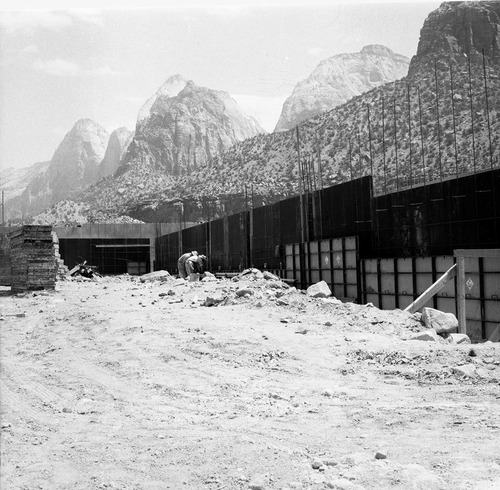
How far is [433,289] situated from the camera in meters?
12.0

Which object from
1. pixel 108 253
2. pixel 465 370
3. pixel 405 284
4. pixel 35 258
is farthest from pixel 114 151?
pixel 465 370

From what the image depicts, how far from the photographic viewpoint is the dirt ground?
13.7ft

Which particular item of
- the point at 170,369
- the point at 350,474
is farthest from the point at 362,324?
the point at 350,474

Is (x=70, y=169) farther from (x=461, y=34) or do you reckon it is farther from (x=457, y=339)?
(x=457, y=339)

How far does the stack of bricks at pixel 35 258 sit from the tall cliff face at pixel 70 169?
147 m

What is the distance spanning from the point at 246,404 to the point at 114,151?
521 feet

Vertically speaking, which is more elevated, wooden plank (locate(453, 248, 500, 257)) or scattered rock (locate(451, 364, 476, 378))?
wooden plank (locate(453, 248, 500, 257))

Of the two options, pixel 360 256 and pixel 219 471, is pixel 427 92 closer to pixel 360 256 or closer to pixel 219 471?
pixel 360 256

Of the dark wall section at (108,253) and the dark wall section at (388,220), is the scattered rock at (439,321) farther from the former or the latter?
the dark wall section at (108,253)

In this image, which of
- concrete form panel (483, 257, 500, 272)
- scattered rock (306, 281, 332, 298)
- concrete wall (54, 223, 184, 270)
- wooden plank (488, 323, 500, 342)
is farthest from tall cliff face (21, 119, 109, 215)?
wooden plank (488, 323, 500, 342)

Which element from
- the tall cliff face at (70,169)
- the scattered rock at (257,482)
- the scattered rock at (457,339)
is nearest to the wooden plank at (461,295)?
the scattered rock at (457,339)

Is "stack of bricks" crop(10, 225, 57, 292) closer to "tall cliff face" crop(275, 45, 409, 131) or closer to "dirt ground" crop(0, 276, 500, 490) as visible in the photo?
"dirt ground" crop(0, 276, 500, 490)

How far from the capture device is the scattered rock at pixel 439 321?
10586 millimetres

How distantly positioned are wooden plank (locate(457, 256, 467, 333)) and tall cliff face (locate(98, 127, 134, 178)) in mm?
148201
